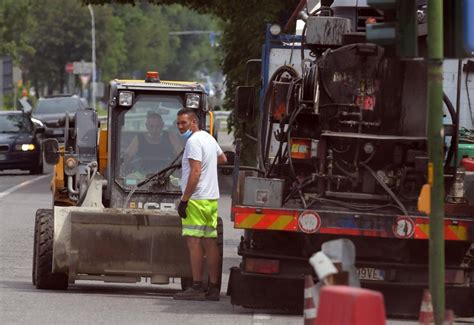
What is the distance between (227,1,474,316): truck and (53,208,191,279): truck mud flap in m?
1.32

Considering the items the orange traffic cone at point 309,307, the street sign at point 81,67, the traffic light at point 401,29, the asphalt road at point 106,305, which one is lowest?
the asphalt road at point 106,305

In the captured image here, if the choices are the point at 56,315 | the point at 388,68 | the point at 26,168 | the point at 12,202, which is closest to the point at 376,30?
the point at 388,68

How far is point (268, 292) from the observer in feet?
47.3

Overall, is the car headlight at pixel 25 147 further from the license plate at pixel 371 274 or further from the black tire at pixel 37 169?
the license plate at pixel 371 274

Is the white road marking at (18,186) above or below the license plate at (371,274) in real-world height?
below

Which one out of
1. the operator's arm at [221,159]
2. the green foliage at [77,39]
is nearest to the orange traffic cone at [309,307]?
the operator's arm at [221,159]

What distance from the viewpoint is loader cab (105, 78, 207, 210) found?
17078 mm

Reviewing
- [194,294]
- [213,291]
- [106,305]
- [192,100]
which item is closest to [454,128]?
[213,291]

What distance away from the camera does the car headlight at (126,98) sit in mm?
17141

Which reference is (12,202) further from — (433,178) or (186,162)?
(433,178)

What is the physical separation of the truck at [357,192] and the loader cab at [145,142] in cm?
229

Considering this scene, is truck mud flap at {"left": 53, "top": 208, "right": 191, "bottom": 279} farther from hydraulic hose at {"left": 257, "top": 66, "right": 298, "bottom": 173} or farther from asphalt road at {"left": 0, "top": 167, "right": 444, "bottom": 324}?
hydraulic hose at {"left": 257, "top": 66, "right": 298, "bottom": 173}

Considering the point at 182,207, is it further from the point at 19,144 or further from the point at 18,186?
the point at 19,144

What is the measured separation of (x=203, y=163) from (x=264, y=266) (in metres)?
1.48
